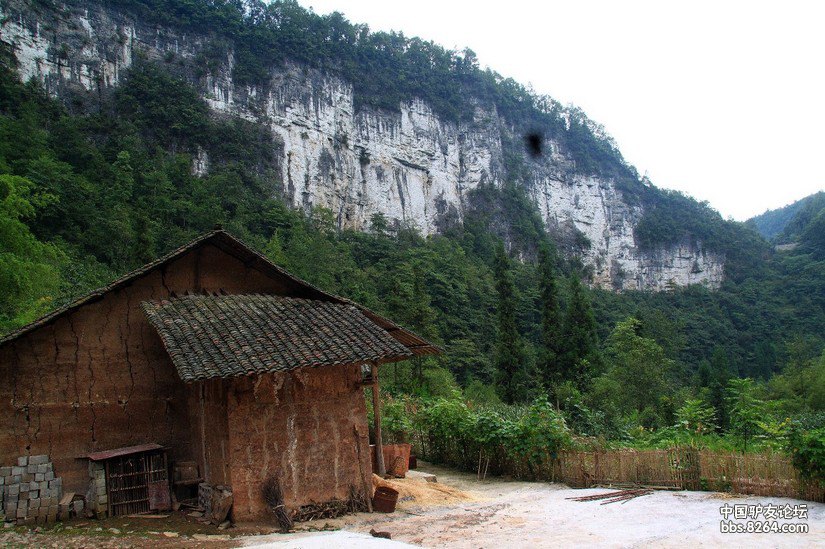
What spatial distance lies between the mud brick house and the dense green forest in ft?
22.3

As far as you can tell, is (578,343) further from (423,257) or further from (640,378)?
(423,257)

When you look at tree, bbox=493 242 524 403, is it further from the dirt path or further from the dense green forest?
the dirt path

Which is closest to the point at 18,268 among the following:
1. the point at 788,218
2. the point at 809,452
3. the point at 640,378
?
the point at 809,452

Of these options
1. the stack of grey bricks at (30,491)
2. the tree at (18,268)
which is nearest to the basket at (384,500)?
the stack of grey bricks at (30,491)

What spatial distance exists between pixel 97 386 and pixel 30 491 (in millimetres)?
1754

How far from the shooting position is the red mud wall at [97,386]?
903 cm

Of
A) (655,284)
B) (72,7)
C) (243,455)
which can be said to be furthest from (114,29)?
(655,284)

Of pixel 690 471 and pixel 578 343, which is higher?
pixel 578 343

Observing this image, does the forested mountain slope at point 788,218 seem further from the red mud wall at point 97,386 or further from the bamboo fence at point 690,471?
the red mud wall at point 97,386

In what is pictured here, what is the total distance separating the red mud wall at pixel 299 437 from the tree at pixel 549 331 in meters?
24.1

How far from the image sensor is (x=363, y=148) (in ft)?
207

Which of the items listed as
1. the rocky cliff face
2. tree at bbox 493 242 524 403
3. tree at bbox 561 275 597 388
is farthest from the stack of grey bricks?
the rocky cliff face

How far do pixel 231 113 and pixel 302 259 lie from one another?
20912mm

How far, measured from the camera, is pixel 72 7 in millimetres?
46594
